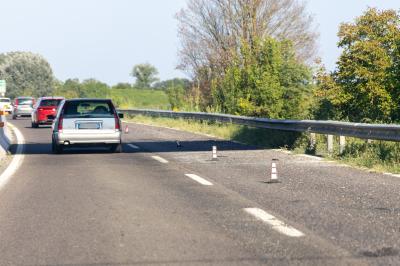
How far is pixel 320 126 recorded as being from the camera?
18266 mm

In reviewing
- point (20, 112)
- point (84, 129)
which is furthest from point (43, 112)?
point (84, 129)

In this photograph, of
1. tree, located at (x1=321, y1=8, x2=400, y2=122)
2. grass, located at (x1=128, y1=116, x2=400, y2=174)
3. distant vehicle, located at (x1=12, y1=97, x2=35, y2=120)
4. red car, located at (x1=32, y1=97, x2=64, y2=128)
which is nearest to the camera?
grass, located at (x1=128, y1=116, x2=400, y2=174)

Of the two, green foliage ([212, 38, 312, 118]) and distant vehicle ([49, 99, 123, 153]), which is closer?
distant vehicle ([49, 99, 123, 153])

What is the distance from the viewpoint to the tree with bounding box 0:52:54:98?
11588cm

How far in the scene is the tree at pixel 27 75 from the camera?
115875mm

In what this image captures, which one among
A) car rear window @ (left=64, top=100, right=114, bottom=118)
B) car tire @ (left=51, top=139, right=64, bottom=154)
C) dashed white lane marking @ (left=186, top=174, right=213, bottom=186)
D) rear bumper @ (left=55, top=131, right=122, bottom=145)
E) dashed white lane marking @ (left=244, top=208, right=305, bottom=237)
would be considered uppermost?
car rear window @ (left=64, top=100, right=114, bottom=118)

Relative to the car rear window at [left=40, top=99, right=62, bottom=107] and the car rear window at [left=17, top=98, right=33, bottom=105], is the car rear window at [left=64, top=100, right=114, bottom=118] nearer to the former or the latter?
the car rear window at [left=40, top=99, right=62, bottom=107]

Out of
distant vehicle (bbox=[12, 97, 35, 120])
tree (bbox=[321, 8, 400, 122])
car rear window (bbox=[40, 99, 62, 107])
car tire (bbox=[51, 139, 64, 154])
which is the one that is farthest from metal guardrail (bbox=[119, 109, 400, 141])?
distant vehicle (bbox=[12, 97, 35, 120])

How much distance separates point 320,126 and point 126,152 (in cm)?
486

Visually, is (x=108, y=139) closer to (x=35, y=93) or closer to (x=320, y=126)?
(x=320, y=126)

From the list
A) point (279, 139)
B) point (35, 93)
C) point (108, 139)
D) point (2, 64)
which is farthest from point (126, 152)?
point (2, 64)

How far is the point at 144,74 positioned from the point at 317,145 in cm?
17401

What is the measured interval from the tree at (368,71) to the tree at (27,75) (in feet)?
305

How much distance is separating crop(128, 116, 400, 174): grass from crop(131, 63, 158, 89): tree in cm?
15815
